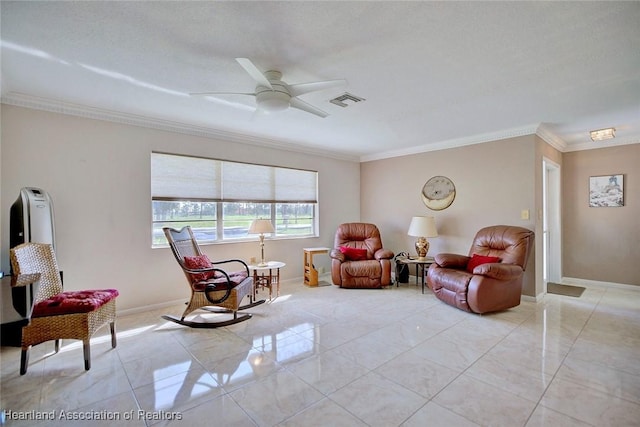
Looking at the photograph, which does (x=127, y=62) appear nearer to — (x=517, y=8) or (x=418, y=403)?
(x=517, y=8)

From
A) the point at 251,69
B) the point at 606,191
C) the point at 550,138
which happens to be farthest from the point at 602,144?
the point at 251,69

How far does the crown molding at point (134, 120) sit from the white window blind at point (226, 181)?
0.35 metres

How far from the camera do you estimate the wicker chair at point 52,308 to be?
226 centimetres

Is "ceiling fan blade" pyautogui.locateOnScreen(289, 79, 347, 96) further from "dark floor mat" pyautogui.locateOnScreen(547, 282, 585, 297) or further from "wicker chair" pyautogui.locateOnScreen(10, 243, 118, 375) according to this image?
"dark floor mat" pyautogui.locateOnScreen(547, 282, 585, 297)

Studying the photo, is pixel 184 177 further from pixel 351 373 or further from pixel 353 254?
pixel 351 373

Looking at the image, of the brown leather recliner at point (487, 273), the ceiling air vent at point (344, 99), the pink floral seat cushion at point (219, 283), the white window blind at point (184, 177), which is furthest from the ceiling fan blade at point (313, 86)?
the brown leather recliner at point (487, 273)

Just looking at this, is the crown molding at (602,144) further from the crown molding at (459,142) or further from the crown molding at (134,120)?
the crown molding at (134,120)

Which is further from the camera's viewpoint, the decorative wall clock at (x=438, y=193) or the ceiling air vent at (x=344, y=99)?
the decorative wall clock at (x=438, y=193)

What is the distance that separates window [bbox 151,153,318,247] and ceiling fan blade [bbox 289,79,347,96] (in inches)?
94.2

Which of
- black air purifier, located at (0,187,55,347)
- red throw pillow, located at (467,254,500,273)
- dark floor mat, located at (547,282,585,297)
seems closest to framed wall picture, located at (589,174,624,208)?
dark floor mat, located at (547,282,585,297)

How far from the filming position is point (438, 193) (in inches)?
201

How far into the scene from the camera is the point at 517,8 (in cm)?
171

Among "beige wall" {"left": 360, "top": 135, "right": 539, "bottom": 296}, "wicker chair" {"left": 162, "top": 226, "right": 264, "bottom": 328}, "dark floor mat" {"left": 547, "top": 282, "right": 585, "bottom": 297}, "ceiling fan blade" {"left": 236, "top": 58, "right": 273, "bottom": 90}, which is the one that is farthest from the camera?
"dark floor mat" {"left": 547, "top": 282, "right": 585, "bottom": 297}

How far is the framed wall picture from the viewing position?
4.64 m
